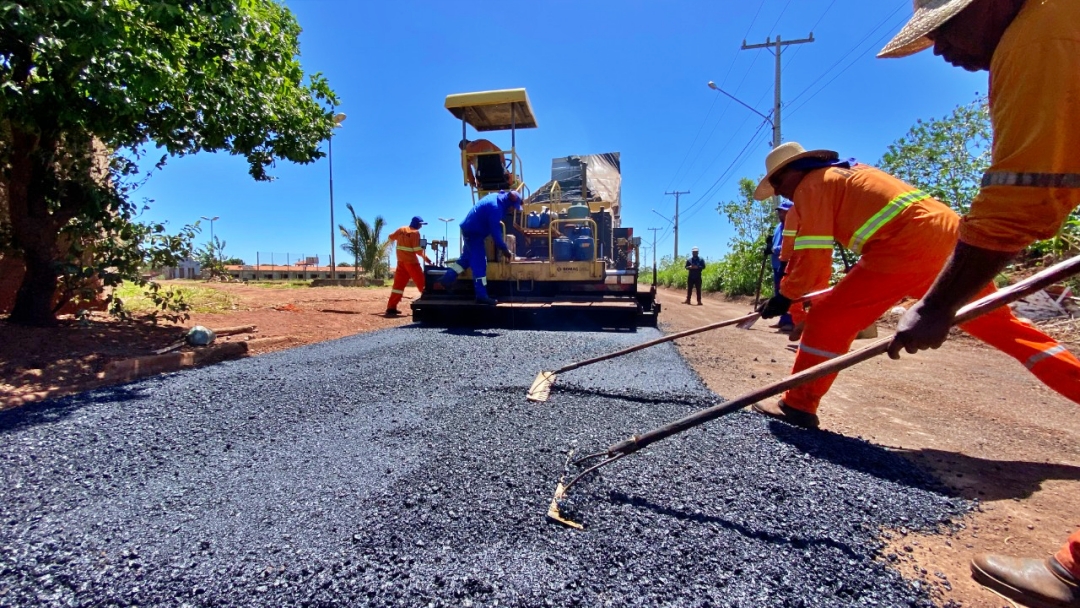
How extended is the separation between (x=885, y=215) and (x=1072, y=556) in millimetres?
1601

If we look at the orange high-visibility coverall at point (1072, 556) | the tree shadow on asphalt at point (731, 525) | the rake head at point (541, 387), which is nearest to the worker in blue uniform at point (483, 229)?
the rake head at point (541, 387)

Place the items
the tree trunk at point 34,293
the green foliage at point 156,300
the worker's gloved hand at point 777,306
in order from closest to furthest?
the worker's gloved hand at point 777,306, the tree trunk at point 34,293, the green foliage at point 156,300

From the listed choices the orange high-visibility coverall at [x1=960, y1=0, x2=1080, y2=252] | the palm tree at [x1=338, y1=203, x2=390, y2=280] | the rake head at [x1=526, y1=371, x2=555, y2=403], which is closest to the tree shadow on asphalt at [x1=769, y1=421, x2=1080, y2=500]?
the orange high-visibility coverall at [x1=960, y1=0, x2=1080, y2=252]

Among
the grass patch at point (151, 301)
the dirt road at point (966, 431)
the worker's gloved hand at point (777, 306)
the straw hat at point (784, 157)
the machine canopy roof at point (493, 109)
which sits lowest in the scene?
the dirt road at point (966, 431)

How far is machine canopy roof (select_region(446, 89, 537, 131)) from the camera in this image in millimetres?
6777

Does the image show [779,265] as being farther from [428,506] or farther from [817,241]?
[428,506]

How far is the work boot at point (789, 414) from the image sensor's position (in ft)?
8.32

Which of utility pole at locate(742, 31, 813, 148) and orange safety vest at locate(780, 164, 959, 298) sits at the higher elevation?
utility pole at locate(742, 31, 813, 148)

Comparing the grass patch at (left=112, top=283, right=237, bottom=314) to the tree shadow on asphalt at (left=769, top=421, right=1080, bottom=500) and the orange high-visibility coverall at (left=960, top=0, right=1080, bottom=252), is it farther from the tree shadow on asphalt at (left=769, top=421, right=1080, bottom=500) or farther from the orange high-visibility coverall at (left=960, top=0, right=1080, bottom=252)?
the orange high-visibility coverall at (left=960, top=0, right=1080, bottom=252)

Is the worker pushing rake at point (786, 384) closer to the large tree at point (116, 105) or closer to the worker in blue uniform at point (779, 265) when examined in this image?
the large tree at point (116, 105)

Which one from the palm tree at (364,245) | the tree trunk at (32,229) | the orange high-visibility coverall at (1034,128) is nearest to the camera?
the orange high-visibility coverall at (1034,128)

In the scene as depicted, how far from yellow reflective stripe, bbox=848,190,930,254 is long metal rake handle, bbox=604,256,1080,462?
0.76 m

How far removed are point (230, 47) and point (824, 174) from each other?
5046 mm

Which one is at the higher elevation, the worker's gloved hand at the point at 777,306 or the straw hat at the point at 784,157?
the straw hat at the point at 784,157
